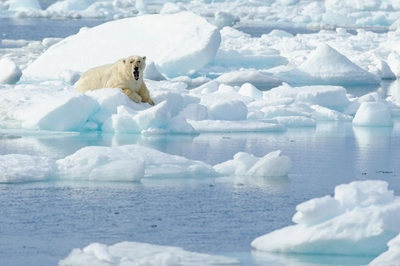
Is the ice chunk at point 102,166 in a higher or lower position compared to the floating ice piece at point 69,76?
lower

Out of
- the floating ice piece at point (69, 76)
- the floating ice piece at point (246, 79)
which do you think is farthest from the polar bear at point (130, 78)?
the floating ice piece at point (246, 79)

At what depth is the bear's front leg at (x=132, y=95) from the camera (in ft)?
28.7

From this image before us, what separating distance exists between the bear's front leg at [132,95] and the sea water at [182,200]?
80cm

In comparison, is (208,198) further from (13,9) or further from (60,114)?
(13,9)

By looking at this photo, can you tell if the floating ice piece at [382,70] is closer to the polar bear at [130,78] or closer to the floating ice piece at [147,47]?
the floating ice piece at [147,47]

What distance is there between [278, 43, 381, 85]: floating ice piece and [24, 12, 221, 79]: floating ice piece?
4.89 ft

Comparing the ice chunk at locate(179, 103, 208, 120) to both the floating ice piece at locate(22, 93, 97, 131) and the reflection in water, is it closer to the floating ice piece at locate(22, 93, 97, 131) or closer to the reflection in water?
the floating ice piece at locate(22, 93, 97, 131)

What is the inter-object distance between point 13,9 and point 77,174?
108ft

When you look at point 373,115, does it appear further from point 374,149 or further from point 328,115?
point 374,149

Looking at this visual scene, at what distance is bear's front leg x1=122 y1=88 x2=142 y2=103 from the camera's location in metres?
8.76

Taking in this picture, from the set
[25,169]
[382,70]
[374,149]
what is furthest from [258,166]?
[382,70]

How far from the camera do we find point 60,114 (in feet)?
26.6

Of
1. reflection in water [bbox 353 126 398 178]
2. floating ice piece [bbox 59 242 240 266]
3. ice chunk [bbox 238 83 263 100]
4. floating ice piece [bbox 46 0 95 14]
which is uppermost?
floating ice piece [bbox 46 0 95 14]

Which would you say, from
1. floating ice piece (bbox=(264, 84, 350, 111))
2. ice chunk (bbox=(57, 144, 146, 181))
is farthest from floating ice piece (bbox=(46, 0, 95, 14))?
ice chunk (bbox=(57, 144, 146, 181))
